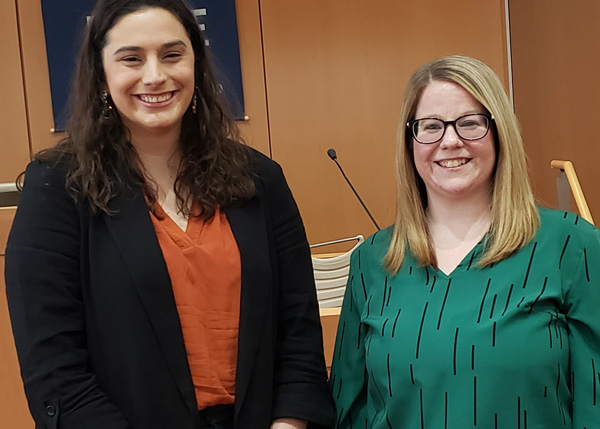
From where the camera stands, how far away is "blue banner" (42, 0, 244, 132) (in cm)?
427

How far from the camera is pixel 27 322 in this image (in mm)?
1353

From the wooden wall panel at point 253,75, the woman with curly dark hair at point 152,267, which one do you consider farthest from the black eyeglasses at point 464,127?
the wooden wall panel at point 253,75

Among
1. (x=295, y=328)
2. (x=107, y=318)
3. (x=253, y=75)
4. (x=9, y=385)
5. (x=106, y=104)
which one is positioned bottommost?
(x=9, y=385)

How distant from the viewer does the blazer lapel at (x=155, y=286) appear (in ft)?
4.54

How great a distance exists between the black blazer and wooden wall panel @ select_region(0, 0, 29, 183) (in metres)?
3.16

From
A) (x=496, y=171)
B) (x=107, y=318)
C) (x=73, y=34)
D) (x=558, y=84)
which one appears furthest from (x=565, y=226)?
(x=73, y=34)

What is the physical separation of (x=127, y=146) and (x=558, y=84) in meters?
3.80

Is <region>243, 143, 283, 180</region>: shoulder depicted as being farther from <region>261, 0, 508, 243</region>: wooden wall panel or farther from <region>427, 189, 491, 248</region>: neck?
<region>261, 0, 508, 243</region>: wooden wall panel

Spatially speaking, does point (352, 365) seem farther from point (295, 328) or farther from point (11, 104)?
point (11, 104)

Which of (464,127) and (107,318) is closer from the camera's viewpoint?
(107,318)

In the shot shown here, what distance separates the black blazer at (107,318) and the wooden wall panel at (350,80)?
3107 mm

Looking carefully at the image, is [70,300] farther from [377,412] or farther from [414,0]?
[414,0]

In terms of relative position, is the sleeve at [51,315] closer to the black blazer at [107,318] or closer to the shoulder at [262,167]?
the black blazer at [107,318]

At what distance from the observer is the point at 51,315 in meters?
1.36
